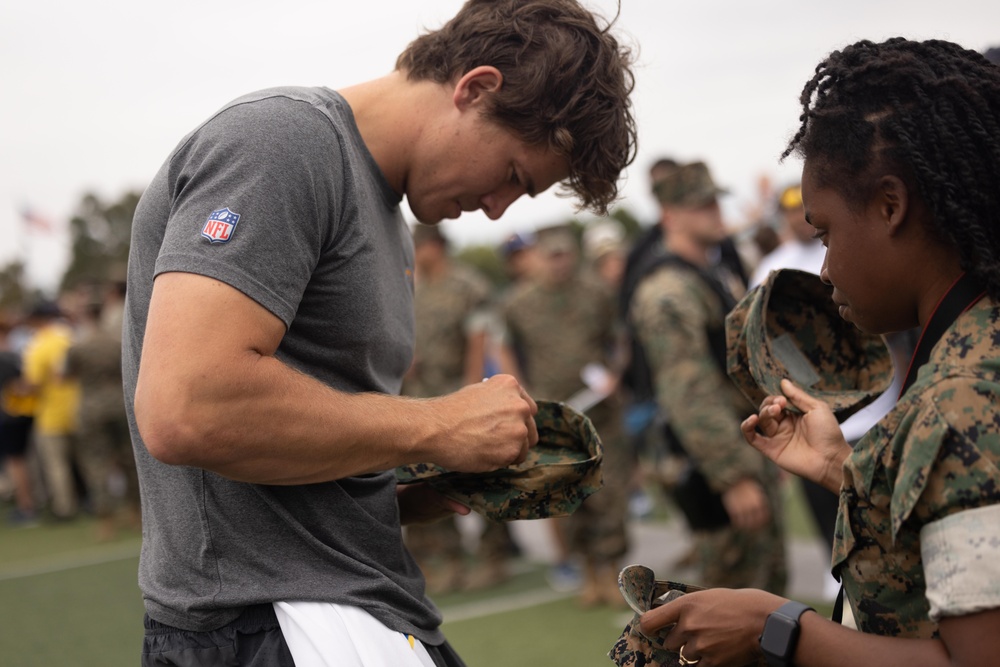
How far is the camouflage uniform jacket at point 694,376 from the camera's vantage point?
15.3ft

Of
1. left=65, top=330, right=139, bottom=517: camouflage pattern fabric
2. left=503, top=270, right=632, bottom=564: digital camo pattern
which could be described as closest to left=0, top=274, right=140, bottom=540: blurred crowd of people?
left=65, top=330, right=139, bottom=517: camouflage pattern fabric

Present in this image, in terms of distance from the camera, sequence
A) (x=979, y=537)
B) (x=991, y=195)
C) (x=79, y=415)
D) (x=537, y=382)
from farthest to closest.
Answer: (x=79, y=415), (x=537, y=382), (x=991, y=195), (x=979, y=537)

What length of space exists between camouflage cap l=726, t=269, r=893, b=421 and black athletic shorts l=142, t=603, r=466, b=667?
1.14m

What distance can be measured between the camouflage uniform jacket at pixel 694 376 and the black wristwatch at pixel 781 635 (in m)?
2.92

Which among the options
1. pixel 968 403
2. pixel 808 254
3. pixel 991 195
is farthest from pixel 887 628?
pixel 808 254

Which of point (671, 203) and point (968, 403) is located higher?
point (968, 403)

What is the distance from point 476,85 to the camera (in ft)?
7.57

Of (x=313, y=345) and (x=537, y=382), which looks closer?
(x=313, y=345)

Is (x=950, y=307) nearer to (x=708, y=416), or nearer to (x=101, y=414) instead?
(x=708, y=416)

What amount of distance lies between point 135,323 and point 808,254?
450cm

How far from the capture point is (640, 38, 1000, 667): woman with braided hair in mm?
1497

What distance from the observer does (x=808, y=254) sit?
5754mm

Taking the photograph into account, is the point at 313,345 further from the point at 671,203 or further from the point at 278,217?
the point at 671,203

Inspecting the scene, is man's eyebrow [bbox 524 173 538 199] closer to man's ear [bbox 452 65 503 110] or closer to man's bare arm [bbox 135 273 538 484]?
man's ear [bbox 452 65 503 110]
